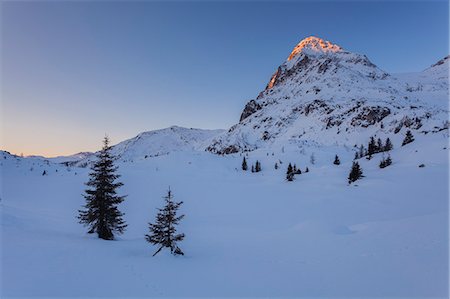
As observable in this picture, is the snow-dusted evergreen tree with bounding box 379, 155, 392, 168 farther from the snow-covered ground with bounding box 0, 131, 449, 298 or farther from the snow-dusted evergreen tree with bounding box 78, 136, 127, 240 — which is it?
the snow-dusted evergreen tree with bounding box 78, 136, 127, 240

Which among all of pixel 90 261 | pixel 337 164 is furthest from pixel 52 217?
pixel 337 164

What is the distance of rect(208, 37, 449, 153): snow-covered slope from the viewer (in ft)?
239

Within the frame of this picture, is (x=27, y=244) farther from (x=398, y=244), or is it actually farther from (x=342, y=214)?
(x=342, y=214)

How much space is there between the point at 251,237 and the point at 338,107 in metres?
93.0

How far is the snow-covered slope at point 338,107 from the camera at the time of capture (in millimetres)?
72750

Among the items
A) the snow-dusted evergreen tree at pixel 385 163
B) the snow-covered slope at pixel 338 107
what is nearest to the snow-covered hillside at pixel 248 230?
the snow-dusted evergreen tree at pixel 385 163

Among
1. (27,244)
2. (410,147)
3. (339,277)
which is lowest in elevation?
(339,277)

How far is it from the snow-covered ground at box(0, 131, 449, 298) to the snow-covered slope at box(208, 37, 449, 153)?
1377 inches

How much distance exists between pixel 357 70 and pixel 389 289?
514 feet

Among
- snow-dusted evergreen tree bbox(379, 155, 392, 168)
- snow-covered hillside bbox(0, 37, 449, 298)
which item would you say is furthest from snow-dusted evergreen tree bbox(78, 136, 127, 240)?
snow-dusted evergreen tree bbox(379, 155, 392, 168)

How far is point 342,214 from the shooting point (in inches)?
860

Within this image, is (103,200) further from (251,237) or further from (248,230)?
(248,230)

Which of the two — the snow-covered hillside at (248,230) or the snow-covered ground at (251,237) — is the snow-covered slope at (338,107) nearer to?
the snow-covered hillside at (248,230)

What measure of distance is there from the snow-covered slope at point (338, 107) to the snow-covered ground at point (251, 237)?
35.0 metres
